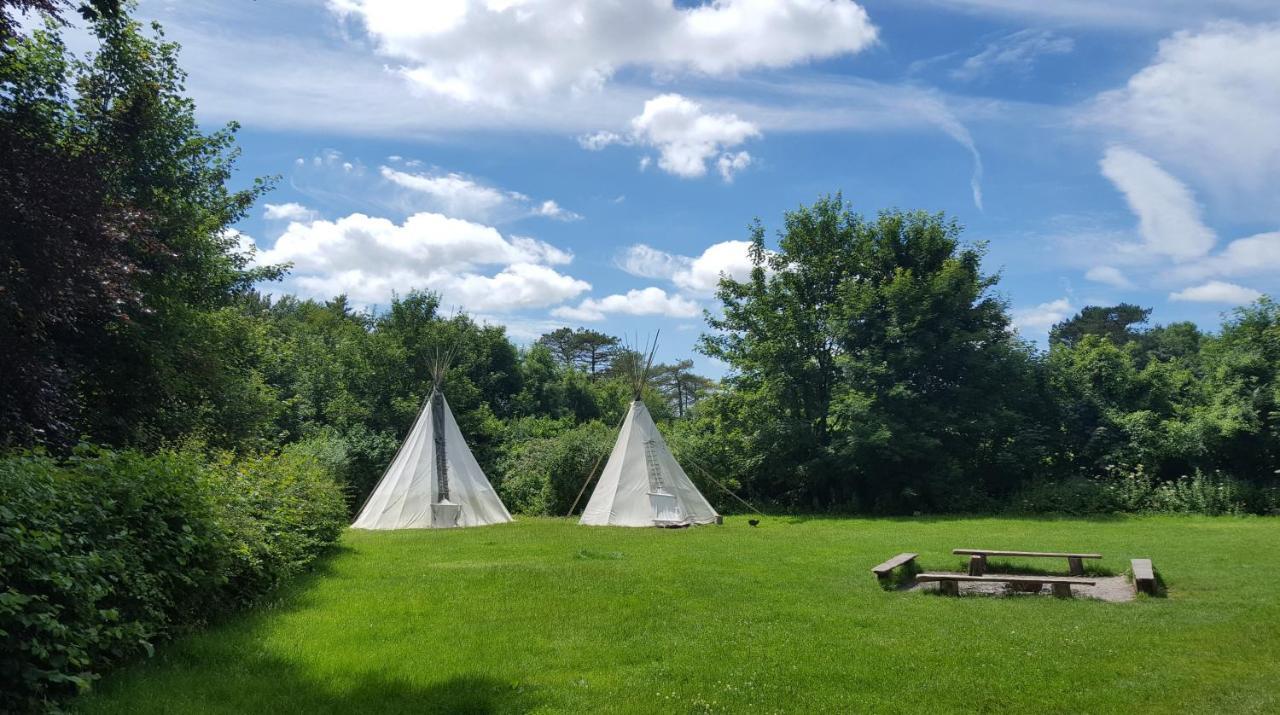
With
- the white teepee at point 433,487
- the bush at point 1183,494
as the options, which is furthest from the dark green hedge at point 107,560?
the bush at point 1183,494

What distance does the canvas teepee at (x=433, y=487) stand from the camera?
65.8 feet

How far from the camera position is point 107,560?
4883 mm

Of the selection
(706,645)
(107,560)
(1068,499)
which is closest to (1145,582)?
(706,645)

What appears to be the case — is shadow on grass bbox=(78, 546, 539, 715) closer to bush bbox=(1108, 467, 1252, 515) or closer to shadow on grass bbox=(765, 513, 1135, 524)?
shadow on grass bbox=(765, 513, 1135, 524)

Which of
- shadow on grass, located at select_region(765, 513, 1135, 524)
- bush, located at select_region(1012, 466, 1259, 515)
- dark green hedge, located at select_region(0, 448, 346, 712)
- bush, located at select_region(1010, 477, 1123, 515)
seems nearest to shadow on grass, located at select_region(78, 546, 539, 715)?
dark green hedge, located at select_region(0, 448, 346, 712)

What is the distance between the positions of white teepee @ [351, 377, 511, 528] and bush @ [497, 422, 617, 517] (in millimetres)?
3432

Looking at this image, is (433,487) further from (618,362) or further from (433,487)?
(618,362)

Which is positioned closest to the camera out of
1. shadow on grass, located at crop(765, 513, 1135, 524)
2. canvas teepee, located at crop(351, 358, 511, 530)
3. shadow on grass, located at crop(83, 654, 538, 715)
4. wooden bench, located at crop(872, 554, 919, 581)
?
shadow on grass, located at crop(83, 654, 538, 715)

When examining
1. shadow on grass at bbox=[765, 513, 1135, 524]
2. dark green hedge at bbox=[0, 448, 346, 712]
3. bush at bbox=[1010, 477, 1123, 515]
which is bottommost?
shadow on grass at bbox=[765, 513, 1135, 524]

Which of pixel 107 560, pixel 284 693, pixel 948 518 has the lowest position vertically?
pixel 948 518

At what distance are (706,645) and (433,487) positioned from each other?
48.8 feet

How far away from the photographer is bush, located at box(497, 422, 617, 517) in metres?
25.0

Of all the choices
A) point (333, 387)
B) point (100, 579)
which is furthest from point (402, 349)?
point (100, 579)

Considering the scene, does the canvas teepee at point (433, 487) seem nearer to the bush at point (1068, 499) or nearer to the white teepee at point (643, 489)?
the white teepee at point (643, 489)
